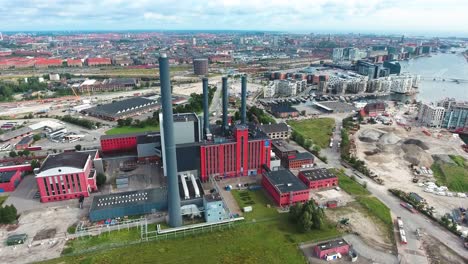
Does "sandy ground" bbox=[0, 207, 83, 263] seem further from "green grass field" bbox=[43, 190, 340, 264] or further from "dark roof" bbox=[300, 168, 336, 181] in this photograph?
"dark roof" bbox=[300, 168, 336, 181]

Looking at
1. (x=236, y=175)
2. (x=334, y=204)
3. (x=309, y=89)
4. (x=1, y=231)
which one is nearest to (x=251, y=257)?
(x=334, y=204)

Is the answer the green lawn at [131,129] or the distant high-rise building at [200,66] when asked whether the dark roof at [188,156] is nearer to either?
the green lawn at [131,129]

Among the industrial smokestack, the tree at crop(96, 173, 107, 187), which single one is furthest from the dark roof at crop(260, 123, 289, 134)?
the tree at crop(96, 173, 107, 187)

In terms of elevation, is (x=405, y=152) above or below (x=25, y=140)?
below

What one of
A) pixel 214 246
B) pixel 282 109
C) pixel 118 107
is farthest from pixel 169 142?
pixel 282 109

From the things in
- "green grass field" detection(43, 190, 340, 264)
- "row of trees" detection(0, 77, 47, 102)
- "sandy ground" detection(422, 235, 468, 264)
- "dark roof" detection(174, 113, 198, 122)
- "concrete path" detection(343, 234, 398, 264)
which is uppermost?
"dark roof" detection(174, 113, 198, 122)

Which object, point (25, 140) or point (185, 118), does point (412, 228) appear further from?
point (25, 140)

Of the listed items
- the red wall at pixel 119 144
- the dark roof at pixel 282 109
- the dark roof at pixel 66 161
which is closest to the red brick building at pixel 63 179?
the dark roof at pixel 66 161
